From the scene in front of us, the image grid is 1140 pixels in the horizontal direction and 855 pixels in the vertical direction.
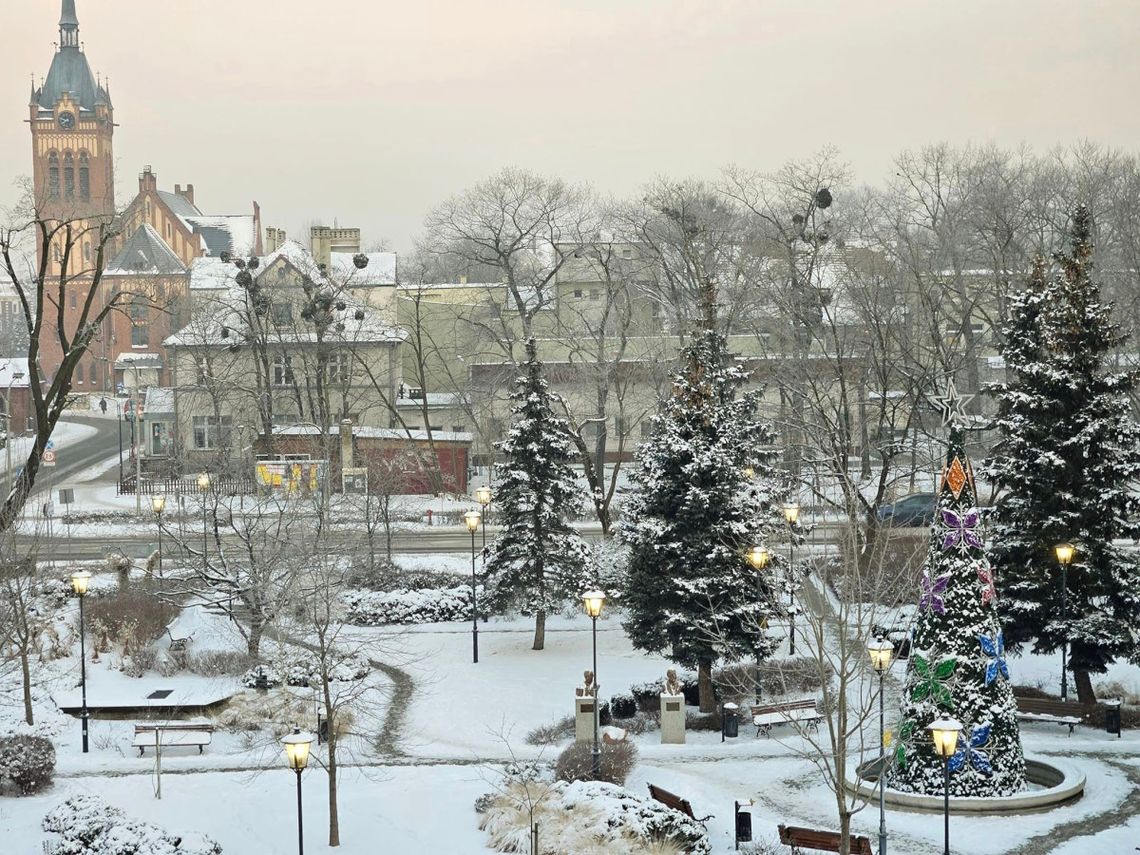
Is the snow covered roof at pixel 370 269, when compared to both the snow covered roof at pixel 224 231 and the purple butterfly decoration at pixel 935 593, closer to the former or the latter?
the snow covered roof at pixel 224 231

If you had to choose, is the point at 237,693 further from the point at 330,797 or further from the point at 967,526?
the point at 967,526

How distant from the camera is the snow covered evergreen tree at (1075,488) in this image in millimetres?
26969

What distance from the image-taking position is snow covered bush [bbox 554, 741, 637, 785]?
22.8 metres

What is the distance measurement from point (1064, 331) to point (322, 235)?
54677mm

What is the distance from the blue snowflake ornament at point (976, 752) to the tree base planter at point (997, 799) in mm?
516

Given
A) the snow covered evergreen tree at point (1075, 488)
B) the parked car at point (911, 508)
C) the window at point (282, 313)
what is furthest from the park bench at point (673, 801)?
the window at point (282, 313)

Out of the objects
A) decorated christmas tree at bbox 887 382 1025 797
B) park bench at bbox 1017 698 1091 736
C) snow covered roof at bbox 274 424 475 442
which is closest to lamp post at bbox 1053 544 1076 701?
park bench at bbox 1017 698 1091 736

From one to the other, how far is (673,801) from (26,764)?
11.1 meters

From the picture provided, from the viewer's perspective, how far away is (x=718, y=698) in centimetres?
2984

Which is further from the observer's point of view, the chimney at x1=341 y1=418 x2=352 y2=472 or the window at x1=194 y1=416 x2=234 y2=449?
the window at x1=194 y1=416 x2=234 y2=449

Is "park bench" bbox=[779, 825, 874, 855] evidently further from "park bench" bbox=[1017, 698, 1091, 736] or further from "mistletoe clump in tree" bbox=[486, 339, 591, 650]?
"mistletoe clump in tree" bbox=[486, 339, 591, 650]

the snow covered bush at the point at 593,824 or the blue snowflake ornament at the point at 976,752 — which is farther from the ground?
the blue snowflake ornament at the point at 976,752

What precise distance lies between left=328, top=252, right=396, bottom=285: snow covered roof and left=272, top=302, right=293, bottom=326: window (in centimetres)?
341

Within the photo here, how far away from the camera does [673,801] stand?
21.8m
